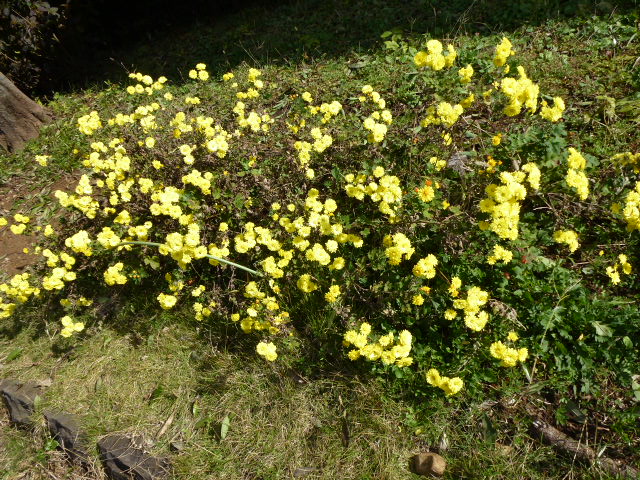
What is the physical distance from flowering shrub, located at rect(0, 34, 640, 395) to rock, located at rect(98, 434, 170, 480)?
84 centimetres

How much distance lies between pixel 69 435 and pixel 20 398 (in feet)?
1.76

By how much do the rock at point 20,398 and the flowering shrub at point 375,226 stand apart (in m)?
0.54

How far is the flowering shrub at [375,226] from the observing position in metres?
2.36

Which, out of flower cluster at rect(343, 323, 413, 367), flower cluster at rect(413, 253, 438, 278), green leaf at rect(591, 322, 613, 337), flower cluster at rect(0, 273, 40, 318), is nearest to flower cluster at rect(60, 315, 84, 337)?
flower cluster at rect(0, 273, 40, 318)

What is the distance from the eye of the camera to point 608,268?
7.68ft

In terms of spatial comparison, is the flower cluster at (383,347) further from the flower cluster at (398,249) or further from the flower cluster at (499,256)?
the flower cluster at (499,256)

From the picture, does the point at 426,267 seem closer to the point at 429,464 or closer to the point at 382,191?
the point at 382,191

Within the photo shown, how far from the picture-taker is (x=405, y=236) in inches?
103

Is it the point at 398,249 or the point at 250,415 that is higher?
the point at 398,249

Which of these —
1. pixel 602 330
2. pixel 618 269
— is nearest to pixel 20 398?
pixel 602 330

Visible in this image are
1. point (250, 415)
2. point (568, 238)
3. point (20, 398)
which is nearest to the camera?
point (568, 238)

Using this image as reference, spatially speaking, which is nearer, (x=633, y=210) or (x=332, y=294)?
(x=633, y=210)

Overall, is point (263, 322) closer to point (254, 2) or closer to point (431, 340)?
point (431, 340)

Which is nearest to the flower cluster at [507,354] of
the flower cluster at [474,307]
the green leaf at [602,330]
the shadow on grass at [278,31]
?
the flower cluster at [474,307]
